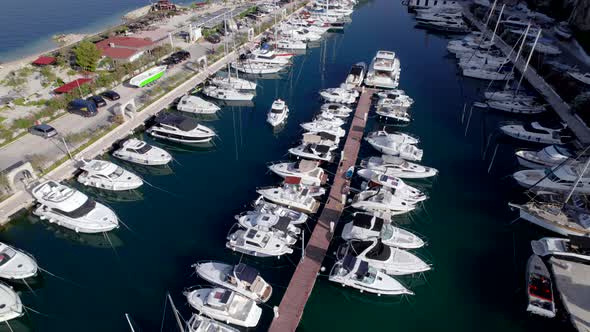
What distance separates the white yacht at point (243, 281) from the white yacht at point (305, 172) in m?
12.1

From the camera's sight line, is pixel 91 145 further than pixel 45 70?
No

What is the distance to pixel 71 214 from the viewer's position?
97.3 ft

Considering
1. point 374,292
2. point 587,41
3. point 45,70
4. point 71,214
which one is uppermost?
point 587,41

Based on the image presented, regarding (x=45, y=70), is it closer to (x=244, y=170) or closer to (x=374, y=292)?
(x=244, y=170)

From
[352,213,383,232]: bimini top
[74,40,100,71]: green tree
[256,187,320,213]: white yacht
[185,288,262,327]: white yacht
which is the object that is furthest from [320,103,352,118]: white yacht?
[74,40,100,71]: green tree

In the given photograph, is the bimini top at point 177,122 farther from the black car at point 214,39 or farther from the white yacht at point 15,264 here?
the black car at point 214,39

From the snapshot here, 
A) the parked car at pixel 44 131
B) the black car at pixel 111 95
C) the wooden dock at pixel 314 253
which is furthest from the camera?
the black car at pixel 111 95

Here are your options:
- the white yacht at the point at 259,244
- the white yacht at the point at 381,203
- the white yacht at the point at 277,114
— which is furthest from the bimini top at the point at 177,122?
the white yacht at the point at 381,203

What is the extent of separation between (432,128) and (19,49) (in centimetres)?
7124

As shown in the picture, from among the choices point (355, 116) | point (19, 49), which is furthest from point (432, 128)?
point (19, 49)

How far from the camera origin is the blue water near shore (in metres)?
67.0

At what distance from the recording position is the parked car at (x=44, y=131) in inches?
1508

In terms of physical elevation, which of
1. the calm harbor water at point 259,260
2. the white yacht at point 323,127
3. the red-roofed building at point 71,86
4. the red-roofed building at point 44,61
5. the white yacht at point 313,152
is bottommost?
the calm harbor water at point 259,260

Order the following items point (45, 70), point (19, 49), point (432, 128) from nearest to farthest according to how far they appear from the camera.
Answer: point (432, 128)
point (45, 70)
point (19, 49)
